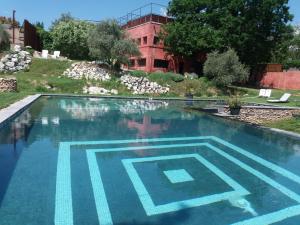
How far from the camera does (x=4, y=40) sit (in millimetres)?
27641

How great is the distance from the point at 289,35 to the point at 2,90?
30592 mm

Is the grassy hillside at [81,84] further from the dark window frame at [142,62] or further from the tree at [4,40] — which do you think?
the dark window frame at [142,62]

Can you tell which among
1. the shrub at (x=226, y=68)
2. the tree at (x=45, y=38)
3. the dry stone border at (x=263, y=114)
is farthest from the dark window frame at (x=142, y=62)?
the dry stone border at (x=263, y=114)

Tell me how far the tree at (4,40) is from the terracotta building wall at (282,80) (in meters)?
27.2

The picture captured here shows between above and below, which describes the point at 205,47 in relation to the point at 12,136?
above

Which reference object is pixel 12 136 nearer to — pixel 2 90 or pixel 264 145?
pixel 264 145

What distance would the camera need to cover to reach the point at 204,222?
3971 mm

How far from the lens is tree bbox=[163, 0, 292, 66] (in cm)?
3158

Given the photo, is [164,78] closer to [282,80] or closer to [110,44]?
[110,44]

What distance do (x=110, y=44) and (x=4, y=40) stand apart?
373 inches

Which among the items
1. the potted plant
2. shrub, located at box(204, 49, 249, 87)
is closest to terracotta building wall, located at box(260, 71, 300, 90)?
shrub, located at box(204, 49, 249, 87)

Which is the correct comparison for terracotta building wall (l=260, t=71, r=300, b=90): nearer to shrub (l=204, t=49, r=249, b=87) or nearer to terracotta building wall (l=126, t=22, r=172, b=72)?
shrub (l=204, t=49, r=249, b=87)

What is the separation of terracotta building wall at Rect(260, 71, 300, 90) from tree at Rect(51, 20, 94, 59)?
20.7 meters

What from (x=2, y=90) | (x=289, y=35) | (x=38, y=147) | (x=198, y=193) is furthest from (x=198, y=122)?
(x=289, y=35)
